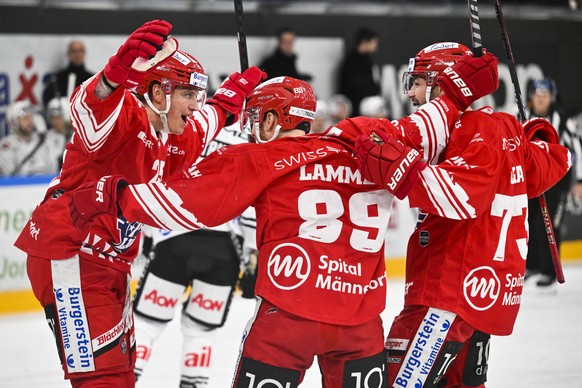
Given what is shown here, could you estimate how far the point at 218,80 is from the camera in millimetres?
9672

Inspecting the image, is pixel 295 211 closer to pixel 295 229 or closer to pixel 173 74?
pixel 295 229

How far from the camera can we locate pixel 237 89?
13.0 feet

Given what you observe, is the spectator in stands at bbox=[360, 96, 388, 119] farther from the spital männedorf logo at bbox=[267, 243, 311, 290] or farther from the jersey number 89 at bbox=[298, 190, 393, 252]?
the spital männedorf logo at bbox=[267, 243, 311, 290]

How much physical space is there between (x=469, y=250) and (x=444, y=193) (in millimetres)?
320

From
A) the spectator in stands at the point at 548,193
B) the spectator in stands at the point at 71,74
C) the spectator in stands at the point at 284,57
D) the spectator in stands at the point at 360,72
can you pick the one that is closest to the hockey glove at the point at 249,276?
the spectator in stands at the point at 548,193

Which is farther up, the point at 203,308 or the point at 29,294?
the point at 203,308

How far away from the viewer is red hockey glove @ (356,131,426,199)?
2871mm

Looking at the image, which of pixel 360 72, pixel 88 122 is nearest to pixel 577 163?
pixel 360 72

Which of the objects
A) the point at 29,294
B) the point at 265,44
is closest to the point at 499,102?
the point at 265,44

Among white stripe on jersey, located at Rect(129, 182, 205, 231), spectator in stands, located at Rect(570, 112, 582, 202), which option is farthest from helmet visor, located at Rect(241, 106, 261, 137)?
spectator in stands, located at Rect(570, 112, 582, 202)

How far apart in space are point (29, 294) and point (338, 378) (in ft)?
15.2

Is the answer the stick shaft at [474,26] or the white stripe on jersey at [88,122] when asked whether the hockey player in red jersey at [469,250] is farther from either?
the white stripe on jersey at [88,122]

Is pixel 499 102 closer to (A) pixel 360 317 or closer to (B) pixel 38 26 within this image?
(B) pixel 38 26

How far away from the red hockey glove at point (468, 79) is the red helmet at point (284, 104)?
440mm
